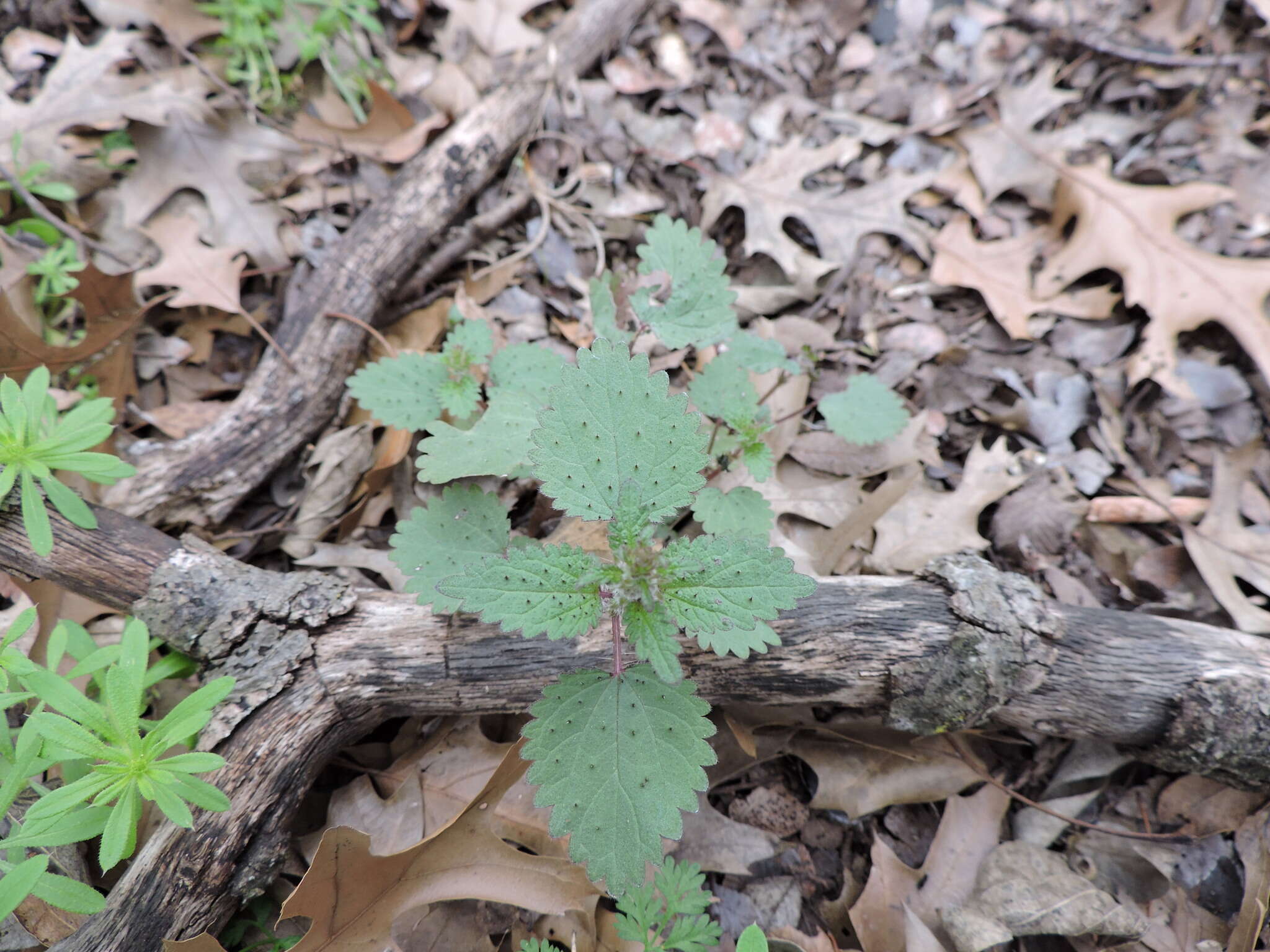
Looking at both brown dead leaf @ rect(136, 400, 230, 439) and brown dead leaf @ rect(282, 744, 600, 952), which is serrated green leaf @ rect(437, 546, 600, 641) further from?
brown dead leaf @ rect(136, 400, 230, 439)

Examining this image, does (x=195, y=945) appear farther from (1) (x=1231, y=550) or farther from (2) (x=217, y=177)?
(1) (x=1231, y=550)

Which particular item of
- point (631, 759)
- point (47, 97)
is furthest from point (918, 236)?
point (47, 97)

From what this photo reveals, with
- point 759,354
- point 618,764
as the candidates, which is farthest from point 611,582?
point 759,354

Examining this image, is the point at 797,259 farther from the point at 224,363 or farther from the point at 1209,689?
the point at 224,363

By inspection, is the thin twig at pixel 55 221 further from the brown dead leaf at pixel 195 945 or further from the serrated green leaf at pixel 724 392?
the brown dead leaf at pixel 195 945

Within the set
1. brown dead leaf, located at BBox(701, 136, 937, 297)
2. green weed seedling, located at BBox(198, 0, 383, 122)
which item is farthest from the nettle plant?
green weed seedling, located at BBox(198, 0, 383, 122)

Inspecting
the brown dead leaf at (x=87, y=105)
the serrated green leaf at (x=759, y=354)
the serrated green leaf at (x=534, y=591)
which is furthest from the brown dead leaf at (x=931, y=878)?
the brown dead leaf at (x=87, y=105)

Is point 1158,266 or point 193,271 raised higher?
point 193,271

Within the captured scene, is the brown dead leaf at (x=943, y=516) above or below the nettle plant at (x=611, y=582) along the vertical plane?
below
